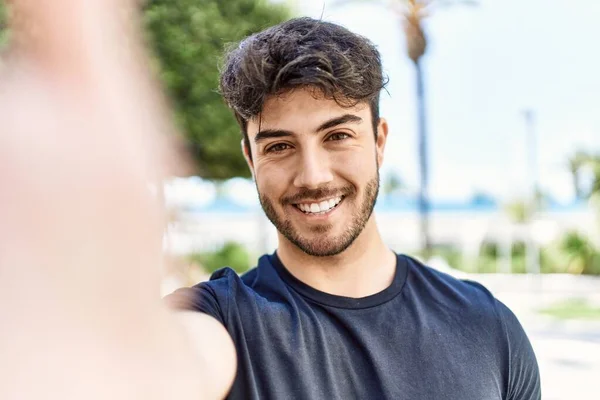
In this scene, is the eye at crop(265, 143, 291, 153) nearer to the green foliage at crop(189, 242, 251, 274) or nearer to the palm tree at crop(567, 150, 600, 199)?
the green foliage at crop(189, 242, 251, 274)

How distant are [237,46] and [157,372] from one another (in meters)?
1.84

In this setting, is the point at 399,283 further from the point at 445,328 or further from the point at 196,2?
the point at 196,2

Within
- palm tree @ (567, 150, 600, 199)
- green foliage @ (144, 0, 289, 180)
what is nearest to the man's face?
green foliage @ (144, 0, 289, 180)

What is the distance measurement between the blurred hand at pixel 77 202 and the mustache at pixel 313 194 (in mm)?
1451

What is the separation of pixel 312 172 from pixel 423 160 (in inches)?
503

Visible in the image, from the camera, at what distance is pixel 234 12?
54.8 ft

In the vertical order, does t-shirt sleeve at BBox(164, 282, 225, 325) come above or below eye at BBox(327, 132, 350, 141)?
below

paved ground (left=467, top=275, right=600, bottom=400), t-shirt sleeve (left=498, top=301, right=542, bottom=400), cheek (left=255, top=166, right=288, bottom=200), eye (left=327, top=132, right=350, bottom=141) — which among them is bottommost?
paved ground (left=467, top=275, right=600, bottom=400)

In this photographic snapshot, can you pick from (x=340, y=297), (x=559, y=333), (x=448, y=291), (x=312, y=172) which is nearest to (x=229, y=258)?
(x=559, y=333)

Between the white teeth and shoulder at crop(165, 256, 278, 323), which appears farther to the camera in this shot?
the white teeth

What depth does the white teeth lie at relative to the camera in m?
1.96

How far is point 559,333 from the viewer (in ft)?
47.4

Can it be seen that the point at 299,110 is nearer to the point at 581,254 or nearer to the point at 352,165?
→ the point at 352,165

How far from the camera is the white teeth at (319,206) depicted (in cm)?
196
